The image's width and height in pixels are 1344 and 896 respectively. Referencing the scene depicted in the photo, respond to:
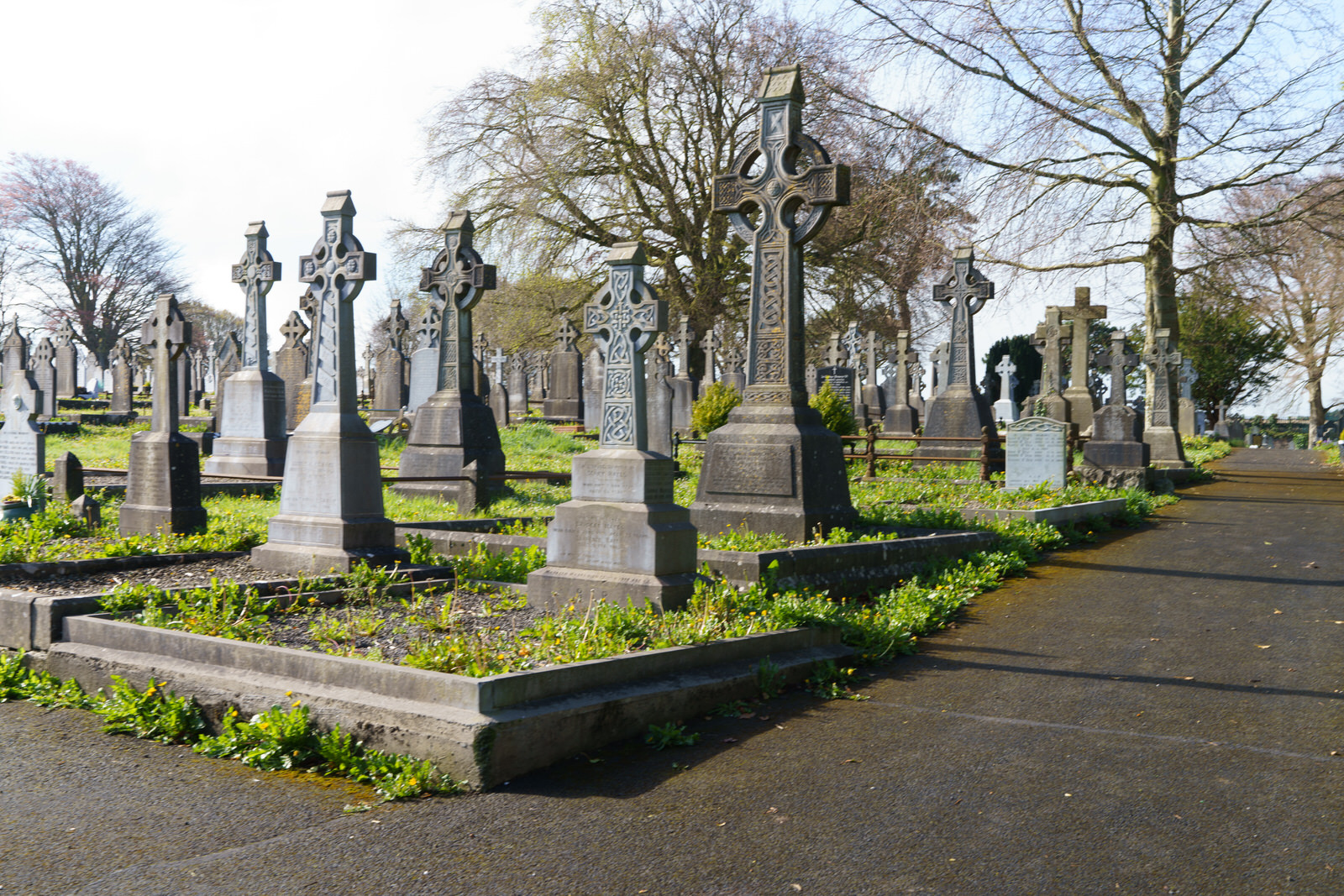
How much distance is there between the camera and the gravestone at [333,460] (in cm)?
799

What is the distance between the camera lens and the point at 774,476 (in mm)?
9523

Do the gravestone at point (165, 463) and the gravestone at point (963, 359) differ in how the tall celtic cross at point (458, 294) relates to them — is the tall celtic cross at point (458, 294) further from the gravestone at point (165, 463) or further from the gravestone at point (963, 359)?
the gravestone at point (963, 359)

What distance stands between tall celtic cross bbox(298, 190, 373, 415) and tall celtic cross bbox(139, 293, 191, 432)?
6.73 ft

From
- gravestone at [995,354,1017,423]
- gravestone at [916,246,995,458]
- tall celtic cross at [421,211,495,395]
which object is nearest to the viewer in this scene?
tall celtic cross at [421,211,495,395]

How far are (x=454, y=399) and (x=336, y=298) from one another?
224 inches

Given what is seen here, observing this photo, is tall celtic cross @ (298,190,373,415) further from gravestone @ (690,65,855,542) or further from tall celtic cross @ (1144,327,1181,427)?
tall celtic cross @ (1144,327,1181,427)

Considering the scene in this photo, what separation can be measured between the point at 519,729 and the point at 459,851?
782 mm

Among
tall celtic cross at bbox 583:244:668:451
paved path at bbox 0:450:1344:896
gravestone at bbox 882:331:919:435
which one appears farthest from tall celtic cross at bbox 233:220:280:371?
gravestone at bbox 882:331:919:435

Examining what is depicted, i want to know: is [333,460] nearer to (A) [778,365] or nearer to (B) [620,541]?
(B) [620,541]

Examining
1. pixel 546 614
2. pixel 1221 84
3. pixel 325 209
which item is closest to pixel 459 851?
pixel 546 614

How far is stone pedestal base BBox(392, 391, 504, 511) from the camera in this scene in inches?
548

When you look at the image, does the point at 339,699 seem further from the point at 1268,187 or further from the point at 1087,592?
the point at 1268,187

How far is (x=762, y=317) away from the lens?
10.1m

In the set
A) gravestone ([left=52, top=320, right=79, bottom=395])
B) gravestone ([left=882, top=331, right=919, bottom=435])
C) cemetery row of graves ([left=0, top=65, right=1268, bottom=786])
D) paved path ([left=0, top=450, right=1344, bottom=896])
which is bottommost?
paved path ([left=0, top=450, right=1344, bottom=896])
